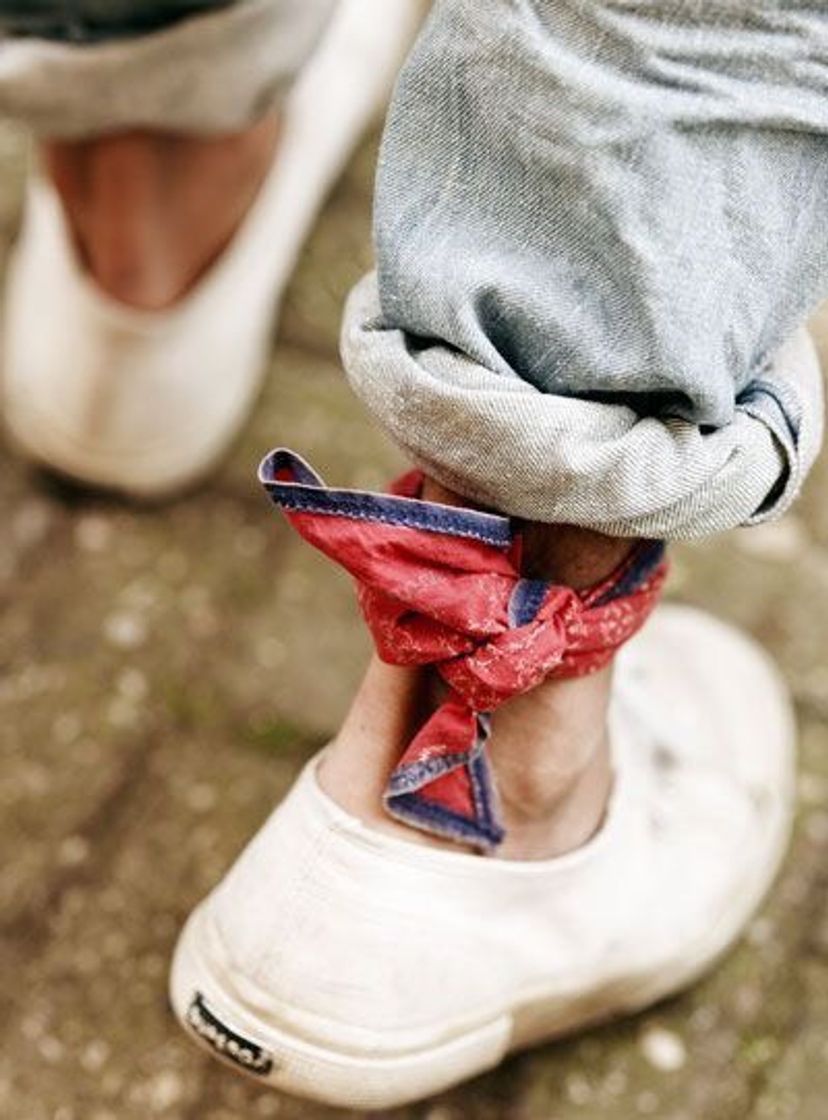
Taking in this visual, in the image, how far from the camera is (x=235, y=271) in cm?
142

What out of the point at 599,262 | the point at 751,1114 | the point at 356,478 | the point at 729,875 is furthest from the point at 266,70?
the point at 751,1114

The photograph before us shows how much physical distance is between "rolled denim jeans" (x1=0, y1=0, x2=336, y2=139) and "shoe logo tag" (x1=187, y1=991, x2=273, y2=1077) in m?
0.66

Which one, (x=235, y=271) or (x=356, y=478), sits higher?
(x=235, y=271)

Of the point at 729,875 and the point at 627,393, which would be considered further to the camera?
the point at 729,875

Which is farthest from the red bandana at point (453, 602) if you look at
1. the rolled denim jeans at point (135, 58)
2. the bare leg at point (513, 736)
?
the rolled denim jeans at point (135, 58)

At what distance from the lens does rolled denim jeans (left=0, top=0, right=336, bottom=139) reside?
1.15 metres

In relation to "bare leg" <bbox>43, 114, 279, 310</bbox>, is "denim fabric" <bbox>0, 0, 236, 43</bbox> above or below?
above

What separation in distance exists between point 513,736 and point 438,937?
0.13 metres

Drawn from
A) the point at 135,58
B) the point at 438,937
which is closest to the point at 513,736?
the point at 438,937

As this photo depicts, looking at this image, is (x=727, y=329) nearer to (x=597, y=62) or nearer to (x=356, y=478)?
(x=597, y=62)

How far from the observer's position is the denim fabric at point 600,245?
71cm

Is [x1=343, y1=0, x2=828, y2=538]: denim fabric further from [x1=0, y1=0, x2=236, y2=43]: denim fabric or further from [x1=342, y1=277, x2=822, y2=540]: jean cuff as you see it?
[x1=0, y1=0, x2=236, y2=43]: denim fabric

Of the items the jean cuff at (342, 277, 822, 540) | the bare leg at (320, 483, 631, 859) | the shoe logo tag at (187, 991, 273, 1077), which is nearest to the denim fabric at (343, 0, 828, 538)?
the jean cuff at (342, 277, 822, 540)

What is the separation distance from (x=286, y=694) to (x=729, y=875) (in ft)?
1.27
